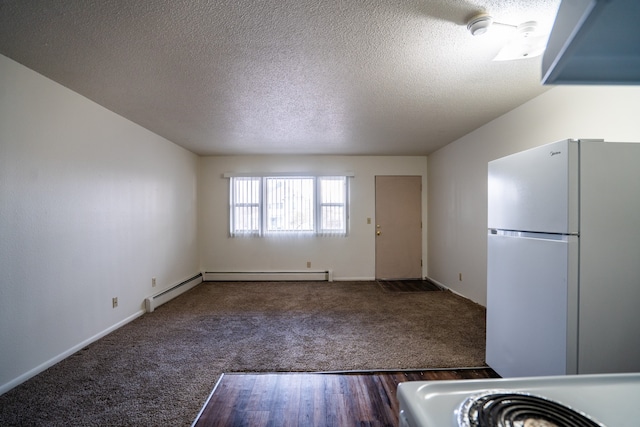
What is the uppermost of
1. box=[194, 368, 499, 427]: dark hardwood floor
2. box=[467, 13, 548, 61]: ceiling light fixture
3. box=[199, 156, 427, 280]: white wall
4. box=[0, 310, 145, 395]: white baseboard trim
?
box=[467, 13, 548, 61]: ceiling light fixture

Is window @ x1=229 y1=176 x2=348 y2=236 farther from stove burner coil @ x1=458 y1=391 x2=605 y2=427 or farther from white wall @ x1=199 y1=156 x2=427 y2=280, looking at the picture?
stove burner coil @ x1=458 y1=391 x2=605 y2=427

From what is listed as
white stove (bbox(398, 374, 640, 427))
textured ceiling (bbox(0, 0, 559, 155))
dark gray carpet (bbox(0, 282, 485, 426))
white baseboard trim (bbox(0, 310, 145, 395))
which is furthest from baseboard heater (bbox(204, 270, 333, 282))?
white stove (bbox(398, 374, 640, 427))

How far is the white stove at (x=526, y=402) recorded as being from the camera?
0.49 m

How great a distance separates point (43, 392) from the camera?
1.89 meters

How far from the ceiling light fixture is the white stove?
68.8 inches

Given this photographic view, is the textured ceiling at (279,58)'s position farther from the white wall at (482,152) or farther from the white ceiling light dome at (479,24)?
the white wall at (482,152)

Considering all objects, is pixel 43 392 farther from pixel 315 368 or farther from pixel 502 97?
pixel 502 97

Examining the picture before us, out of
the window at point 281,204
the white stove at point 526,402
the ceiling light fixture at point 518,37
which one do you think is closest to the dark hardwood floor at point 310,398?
the white stove at point 526,402

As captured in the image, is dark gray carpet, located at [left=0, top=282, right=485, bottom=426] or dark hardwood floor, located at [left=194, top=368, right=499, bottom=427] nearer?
dark hardwood floor, located at [left=194, top=368, right=499, bottom=427]

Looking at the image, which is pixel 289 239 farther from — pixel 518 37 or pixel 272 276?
pixel 518 37

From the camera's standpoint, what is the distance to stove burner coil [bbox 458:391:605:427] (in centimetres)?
48

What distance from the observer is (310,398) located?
186 centimetres

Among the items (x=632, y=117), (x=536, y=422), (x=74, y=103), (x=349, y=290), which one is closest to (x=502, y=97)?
(x=632, y=117)

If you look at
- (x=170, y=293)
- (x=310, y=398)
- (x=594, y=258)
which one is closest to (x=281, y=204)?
(x=170, y=293)
